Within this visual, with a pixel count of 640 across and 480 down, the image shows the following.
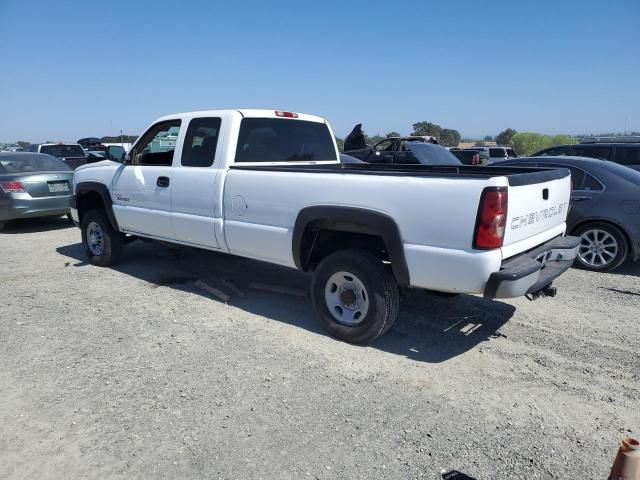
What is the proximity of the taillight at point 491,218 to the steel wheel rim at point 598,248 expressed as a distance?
12.5ft

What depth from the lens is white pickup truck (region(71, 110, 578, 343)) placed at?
135 inches

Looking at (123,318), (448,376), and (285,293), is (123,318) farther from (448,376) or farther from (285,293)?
(448,376)

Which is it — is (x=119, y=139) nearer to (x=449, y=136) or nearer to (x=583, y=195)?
(x=449, y=136)

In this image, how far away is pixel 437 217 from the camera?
348cm

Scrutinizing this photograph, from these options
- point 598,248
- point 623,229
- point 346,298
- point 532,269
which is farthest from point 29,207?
point 623,229

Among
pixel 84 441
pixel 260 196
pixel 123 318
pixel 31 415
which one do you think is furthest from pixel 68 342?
pixel 260 196

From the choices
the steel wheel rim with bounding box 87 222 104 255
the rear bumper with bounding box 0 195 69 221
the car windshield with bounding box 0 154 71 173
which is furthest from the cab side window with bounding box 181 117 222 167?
the car windshield with bounding box 0 154 71 173

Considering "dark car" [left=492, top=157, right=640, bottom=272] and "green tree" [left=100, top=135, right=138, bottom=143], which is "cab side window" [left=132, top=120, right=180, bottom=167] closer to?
"dark car" [left=492, top=157, right=640, bottom=272]

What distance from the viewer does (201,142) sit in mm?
5242

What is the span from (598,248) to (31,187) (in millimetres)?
9626

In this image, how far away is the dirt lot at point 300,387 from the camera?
108 inches

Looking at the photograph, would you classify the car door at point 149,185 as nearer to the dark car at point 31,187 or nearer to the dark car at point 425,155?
the dark car at point 31,187

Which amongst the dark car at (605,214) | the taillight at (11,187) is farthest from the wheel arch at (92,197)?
the dark car at (605,214)

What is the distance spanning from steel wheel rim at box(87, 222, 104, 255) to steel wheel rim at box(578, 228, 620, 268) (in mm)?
6513
